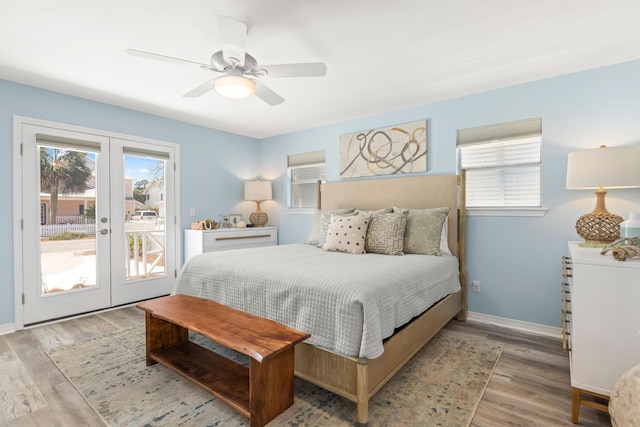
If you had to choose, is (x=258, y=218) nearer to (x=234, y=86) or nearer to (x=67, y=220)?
(x=67, y=220)

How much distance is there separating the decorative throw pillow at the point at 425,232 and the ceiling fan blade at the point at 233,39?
6.57ft

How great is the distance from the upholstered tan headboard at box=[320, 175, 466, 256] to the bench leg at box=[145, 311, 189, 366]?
237 centimetres

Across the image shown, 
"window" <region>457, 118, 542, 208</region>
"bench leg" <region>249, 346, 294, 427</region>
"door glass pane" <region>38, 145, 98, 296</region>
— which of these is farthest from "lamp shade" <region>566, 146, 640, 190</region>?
"door glass pane" <region>38, 145, 98, 296</region>

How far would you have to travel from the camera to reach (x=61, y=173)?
127 inches

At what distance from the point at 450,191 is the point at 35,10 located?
3.47 metres

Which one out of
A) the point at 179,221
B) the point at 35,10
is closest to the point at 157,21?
the point at 35,10

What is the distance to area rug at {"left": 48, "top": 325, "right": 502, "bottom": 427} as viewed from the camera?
1690 millimetres

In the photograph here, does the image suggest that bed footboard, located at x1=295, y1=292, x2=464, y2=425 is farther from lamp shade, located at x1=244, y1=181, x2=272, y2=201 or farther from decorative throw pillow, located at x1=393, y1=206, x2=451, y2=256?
lamp shade, located at x1=244, y1=181, x2=272, y2=201

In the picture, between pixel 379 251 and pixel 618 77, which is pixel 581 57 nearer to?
pixel 618 77

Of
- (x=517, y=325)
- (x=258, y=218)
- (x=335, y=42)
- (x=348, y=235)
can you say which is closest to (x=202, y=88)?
(x=335, y=42)

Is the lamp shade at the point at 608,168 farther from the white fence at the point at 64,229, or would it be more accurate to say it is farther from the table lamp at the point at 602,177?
the white fence at the point at 64,229

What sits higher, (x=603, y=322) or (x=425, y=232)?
(x=425, y=232)

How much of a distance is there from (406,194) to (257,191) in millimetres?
2274

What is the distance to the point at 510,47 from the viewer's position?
2.30m
